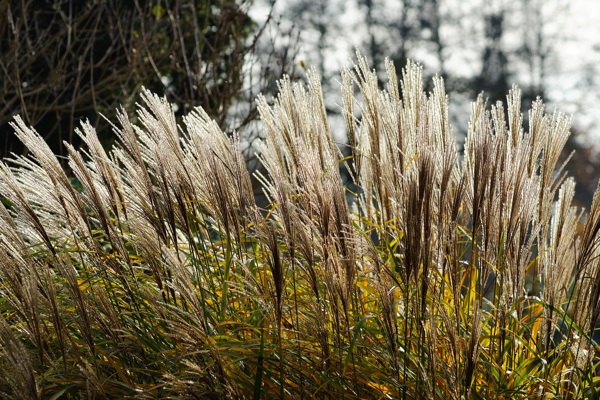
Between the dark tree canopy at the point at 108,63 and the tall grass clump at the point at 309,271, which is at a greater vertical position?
the dark tree canopy at the point at 108,63

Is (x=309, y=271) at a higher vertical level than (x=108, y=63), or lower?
lower

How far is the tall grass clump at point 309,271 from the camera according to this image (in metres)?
2.17

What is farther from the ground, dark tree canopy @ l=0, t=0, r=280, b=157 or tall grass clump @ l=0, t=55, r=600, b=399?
dark tree canopy @ l=0, t=0, r=280, b=157

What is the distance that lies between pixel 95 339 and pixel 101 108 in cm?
509

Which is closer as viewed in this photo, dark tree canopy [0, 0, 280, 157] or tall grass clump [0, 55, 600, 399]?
tall grass clump [0, 55, 600, 399]

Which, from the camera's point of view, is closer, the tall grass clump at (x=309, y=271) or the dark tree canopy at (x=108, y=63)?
the tall grass clump at (x=309, y=271)

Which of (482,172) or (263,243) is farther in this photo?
(263,243)

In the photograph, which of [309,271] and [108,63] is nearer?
[309,271]

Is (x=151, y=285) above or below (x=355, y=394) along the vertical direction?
above

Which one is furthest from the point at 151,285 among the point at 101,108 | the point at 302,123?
the point at 101,108

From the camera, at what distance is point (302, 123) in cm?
254

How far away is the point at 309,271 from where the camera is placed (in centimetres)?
223

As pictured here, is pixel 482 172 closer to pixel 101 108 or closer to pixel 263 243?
pixel 263 243

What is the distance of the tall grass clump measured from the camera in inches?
85.2
